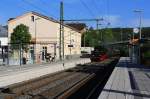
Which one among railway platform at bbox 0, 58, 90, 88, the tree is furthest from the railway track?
the tree

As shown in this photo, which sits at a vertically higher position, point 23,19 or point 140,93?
point 23,19

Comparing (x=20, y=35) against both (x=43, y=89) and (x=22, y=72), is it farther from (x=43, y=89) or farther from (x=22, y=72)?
(x=43, y=89)

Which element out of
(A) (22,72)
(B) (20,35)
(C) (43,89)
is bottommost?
(C) (43,89)

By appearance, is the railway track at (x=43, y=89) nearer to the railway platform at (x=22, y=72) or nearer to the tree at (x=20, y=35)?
the railway platform at (x=22, y=72)

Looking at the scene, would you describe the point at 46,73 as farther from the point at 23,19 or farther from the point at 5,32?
the point at 5,32

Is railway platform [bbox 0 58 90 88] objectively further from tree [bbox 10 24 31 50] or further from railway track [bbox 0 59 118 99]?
tree [bbox 10 24 31 50]

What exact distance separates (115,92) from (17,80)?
39.7ft

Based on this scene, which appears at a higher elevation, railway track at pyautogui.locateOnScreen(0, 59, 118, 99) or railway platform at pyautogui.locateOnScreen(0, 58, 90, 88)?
railway platform at pyautogui.locateOnScreen(0, 58, 90, 88)

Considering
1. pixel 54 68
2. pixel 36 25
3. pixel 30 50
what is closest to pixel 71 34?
pixel 36 25

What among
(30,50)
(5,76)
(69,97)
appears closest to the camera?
(69,97)

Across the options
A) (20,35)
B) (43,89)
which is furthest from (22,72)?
(20,35)

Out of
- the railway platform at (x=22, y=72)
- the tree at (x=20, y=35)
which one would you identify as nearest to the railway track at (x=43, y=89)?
the railway platform at (x=22, y=72)

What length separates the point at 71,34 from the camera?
4299 inches

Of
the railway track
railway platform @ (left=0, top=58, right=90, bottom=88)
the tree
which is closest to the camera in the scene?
the railway track
